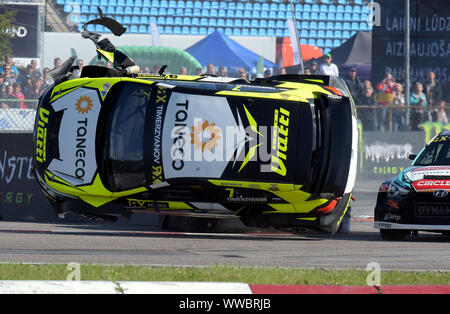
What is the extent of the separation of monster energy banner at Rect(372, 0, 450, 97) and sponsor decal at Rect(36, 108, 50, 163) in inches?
483

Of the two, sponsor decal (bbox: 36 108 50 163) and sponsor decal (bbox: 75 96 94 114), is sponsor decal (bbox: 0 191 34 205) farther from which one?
sponsor decal (bbox: 75 96 94 114)

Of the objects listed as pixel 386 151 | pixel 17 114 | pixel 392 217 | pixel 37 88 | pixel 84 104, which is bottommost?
pixel 392 217

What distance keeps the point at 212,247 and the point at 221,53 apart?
52.8ft

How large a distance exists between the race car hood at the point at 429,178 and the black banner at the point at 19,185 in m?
5.47

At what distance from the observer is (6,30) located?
23.6m

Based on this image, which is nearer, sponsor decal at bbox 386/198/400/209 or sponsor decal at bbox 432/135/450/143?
sponsor decal at bbox 386/198/400/209

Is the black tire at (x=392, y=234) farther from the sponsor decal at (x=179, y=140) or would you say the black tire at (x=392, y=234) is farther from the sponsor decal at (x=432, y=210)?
the sponsor decal at (x=179, y=140)

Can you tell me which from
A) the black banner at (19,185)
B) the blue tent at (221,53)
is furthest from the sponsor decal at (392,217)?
the blue tent at (221,53)

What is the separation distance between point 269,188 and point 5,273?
377 centimetres

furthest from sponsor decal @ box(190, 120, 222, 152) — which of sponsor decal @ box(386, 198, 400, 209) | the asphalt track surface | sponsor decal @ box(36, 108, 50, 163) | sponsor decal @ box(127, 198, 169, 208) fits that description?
sponsor decal @ box(386, 198, 400, 209)

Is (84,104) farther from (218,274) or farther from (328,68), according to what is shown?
(328,68)

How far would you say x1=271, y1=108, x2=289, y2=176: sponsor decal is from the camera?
9.91 metres

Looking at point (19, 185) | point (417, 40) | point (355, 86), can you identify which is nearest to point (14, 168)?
point (19, 185)

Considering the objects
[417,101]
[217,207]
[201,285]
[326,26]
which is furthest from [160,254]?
[326,26]
